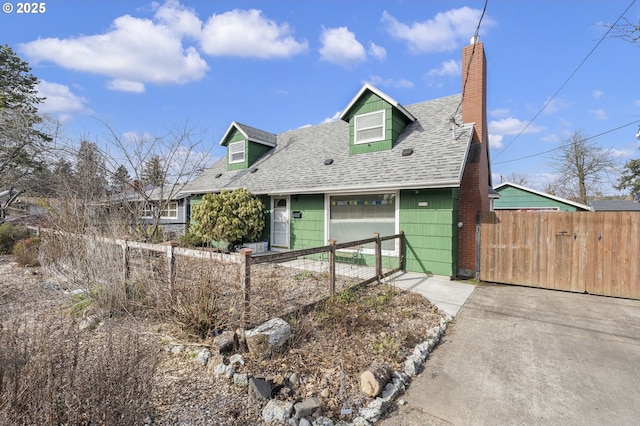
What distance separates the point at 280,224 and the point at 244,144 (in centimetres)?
497

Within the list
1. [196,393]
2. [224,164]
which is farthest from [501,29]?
[224,164]

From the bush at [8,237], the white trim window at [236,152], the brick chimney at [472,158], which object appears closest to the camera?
the brick chimney at [472,158]

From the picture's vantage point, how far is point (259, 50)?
9.90 metres

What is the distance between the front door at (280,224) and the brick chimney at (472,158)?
19.3 ft

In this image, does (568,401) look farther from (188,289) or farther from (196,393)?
(188,289)

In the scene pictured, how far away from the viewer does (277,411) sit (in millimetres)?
2523

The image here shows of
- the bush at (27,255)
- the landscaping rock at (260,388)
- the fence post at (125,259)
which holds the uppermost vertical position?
the fence post at (125,259)

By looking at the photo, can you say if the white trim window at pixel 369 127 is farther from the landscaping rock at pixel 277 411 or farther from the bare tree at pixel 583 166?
the bare tree at pixel 583 166

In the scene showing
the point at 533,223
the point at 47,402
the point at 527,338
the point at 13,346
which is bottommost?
the point at 527,338

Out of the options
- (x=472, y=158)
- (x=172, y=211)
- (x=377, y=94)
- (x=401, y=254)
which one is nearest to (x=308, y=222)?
(x=401, y=254)

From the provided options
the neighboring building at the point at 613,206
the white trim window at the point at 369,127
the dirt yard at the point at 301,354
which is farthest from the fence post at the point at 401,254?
the neighboring building at the point at 613,206

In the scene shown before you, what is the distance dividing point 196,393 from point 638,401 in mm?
4465

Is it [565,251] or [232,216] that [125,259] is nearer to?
[232,216]

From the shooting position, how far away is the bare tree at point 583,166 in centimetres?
2630
